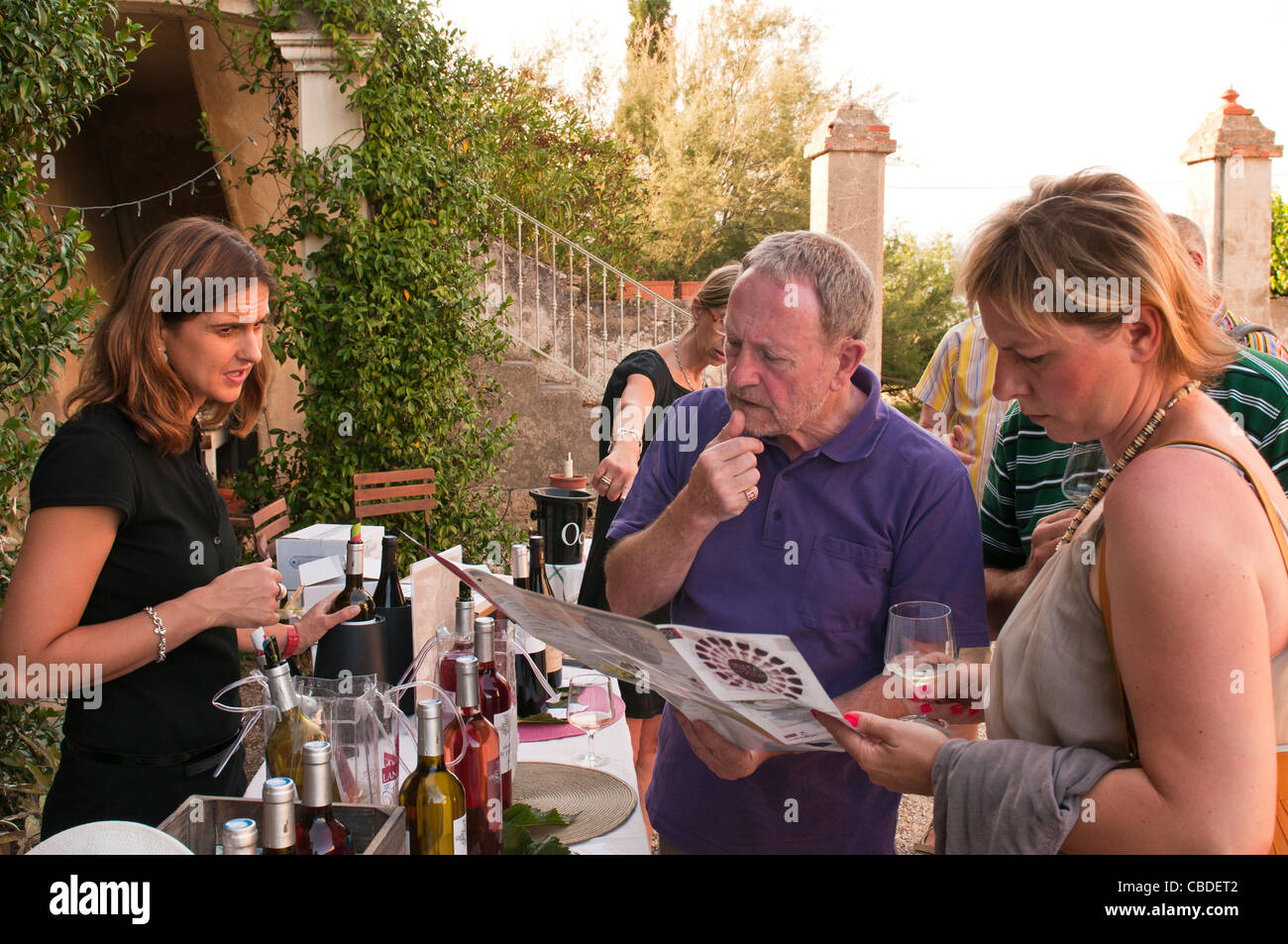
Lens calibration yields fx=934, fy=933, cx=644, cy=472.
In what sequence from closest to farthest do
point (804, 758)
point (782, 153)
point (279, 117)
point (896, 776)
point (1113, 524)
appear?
point (1113, 524) < point (896, 776) < point (804, 758) < point (279, 117) < point (782, 153)

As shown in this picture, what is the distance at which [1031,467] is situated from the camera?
1873 millimetres

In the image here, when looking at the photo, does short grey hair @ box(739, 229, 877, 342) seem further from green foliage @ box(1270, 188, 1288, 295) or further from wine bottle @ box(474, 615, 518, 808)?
green foliage @ box(1270, 188, 1288, 295)

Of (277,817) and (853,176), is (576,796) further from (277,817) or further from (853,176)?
(853,176)

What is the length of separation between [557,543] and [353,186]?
10.9 feet

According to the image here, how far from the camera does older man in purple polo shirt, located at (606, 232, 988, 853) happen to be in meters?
1.77

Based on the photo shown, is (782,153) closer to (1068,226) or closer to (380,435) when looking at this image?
(380,435)

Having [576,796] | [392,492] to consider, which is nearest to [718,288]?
[576,796]

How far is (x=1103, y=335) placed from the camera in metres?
1.19

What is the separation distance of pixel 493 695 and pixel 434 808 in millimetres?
440

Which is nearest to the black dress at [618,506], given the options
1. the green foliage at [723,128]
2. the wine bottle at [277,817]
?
the wine bottle at [277,817]

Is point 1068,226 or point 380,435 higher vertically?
point 1068,226

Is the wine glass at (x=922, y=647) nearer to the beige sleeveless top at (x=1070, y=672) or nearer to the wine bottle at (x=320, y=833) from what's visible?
the beige sleeveless top at (x=1070, y=672)

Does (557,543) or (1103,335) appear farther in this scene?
(557,543)

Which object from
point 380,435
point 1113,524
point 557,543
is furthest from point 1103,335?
point 380,435
